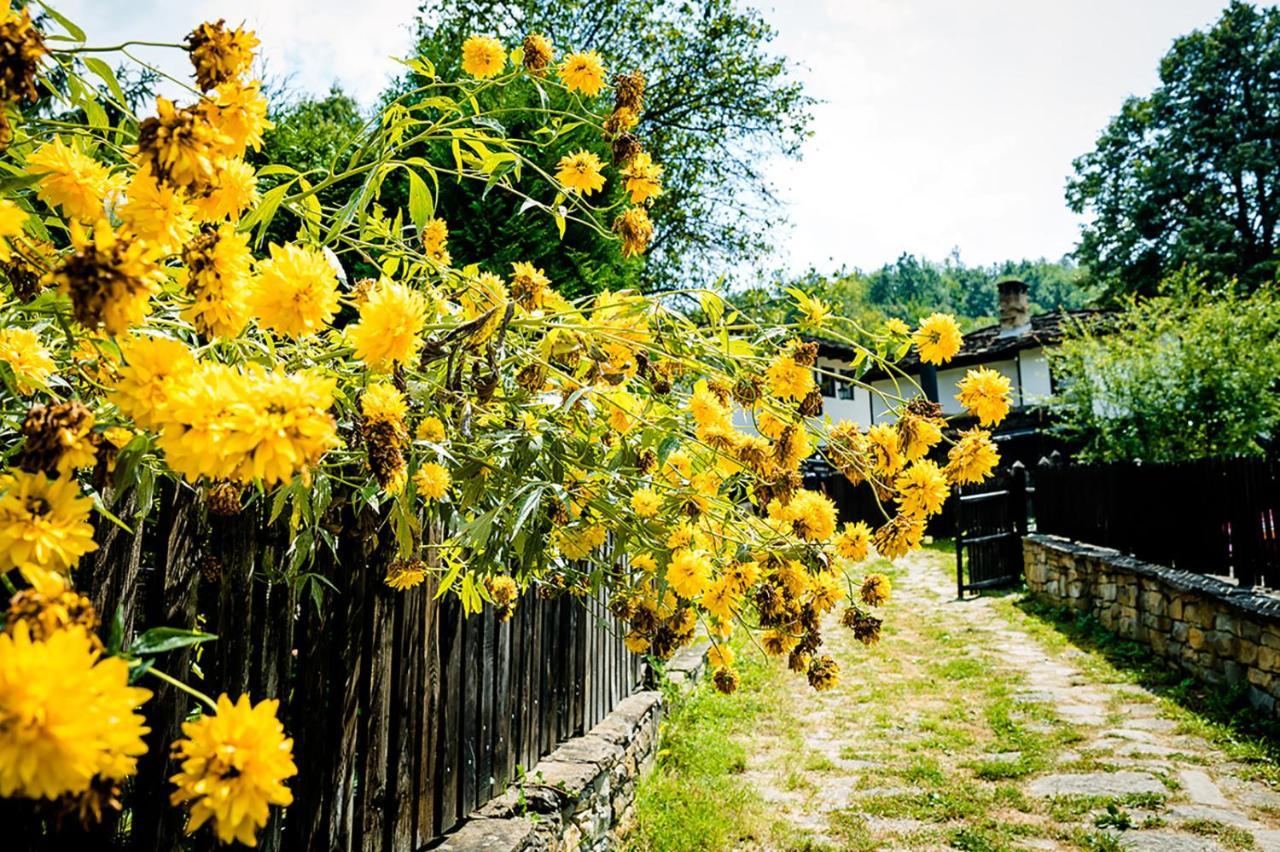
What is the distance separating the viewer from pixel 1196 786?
4.29m

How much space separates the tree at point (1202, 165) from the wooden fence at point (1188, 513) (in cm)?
1866

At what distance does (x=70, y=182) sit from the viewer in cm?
105

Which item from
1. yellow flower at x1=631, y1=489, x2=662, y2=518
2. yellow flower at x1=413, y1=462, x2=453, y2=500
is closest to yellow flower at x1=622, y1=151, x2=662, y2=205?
yellow flower at x1=631, y1=489, x2=662, y2=518

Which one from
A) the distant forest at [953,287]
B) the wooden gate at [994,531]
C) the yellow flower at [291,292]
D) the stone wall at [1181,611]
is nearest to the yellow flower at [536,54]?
the yellow flower at [291,292]

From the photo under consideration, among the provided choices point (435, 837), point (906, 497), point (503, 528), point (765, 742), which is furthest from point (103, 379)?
point (765, 742)

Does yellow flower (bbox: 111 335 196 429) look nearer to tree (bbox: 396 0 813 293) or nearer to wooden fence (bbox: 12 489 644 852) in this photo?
wooden fence (bbox: 12 489 644 852)

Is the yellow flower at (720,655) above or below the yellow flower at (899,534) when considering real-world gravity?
below

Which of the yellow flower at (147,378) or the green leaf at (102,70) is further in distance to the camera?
the green leaf at (102,70)

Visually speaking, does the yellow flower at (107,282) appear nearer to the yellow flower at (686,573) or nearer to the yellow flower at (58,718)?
the yellow flower at (58,718)

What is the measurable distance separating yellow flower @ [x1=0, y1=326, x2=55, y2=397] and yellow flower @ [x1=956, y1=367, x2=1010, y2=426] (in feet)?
5.94

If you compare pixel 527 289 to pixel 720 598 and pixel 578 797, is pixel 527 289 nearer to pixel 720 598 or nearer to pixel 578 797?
pixel 720 598

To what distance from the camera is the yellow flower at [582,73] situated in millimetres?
2061

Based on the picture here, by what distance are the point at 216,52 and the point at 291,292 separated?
302 millimetres

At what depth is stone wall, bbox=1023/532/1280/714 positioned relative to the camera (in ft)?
17.5
